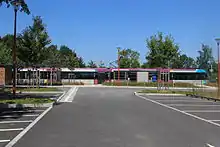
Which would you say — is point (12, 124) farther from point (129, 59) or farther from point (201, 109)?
point (129, 59)

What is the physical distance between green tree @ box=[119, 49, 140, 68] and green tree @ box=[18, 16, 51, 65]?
4339 centimetres

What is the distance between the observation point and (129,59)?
8025 centimetres

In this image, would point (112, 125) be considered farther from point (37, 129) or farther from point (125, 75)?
point (125, 75)

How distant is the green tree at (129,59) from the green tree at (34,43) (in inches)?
1708

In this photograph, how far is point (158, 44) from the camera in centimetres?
4156

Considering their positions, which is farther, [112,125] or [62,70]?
[62,70]

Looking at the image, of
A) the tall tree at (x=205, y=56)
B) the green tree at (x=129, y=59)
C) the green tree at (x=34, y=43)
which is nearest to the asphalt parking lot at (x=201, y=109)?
the green tree at (x=34, y=43)

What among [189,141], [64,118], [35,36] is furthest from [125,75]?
[189,141]

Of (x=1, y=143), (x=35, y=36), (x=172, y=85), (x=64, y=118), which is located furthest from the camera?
(x=172, y=85)

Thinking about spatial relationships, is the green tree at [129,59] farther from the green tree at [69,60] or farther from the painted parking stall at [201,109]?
the painted parking stall at [201,109]

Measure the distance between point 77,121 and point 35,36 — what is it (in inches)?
929

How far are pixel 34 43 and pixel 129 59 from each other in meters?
48.4

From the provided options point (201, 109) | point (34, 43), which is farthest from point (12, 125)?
point (34, 43)

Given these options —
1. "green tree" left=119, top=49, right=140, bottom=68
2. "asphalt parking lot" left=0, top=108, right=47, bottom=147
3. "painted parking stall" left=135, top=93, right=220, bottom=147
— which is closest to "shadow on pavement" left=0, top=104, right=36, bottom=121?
"asphalt parking lot" left=0, top=108, right=47, bottom=147
